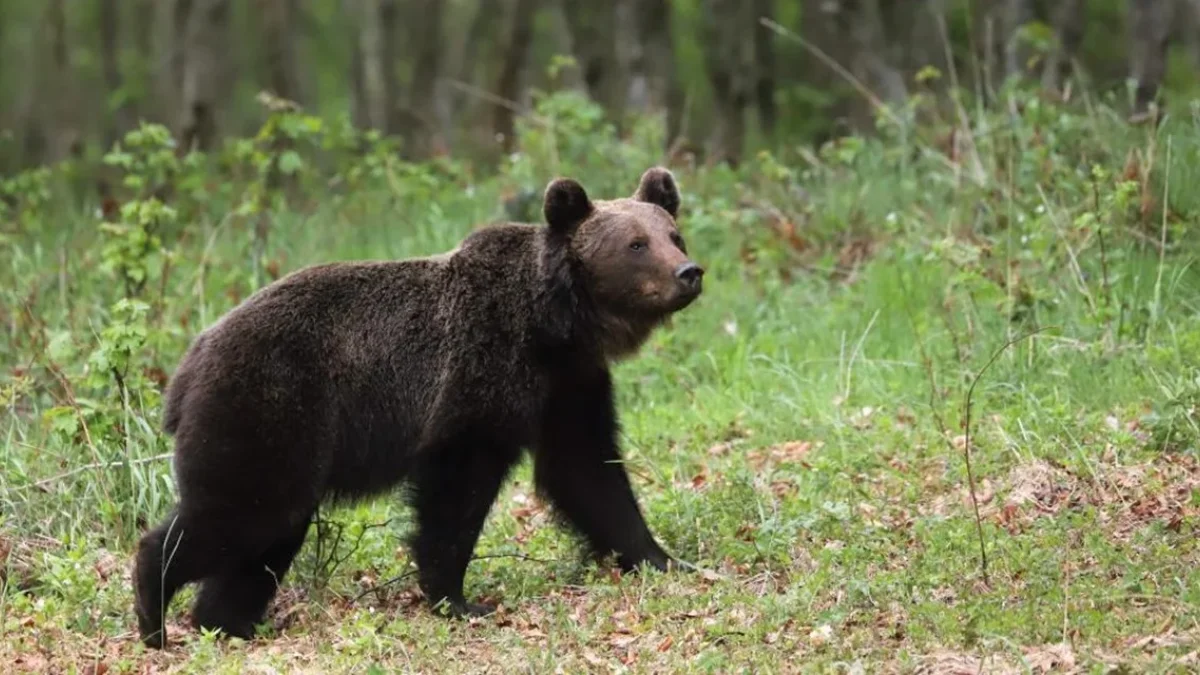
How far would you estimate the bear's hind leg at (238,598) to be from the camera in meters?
7.83

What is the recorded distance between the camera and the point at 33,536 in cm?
888

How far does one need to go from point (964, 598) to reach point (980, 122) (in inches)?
267

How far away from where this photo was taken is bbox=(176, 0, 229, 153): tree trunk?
19.9 meters

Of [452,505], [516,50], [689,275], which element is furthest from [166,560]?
[516,50]

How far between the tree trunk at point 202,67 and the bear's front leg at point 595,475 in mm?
12306

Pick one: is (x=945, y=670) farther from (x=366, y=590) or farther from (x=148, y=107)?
(x=148, y=107)

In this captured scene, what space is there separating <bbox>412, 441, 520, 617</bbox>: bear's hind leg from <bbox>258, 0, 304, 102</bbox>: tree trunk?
49.5 ft

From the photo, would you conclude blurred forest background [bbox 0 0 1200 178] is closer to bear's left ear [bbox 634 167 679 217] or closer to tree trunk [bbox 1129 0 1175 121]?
tree trunk [bbox 1129 0 1175 121]

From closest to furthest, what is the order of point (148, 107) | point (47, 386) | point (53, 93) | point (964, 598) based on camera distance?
point (964, 598)
point (47, 386)
point (53, 93)
point (148, 107)

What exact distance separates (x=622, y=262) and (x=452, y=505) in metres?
1.37

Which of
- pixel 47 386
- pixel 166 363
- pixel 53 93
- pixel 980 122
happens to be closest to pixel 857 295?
pixel 980 122

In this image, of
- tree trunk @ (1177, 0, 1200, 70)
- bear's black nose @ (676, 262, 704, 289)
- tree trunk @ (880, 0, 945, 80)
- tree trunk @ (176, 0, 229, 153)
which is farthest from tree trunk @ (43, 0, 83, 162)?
bear's black nose @ (676, 262, 704, 289)

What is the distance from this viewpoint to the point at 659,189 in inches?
337

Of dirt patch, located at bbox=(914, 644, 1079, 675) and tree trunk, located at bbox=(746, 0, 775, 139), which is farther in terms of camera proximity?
tree trunk, located at bbox=(746, 0, 775, 139)
